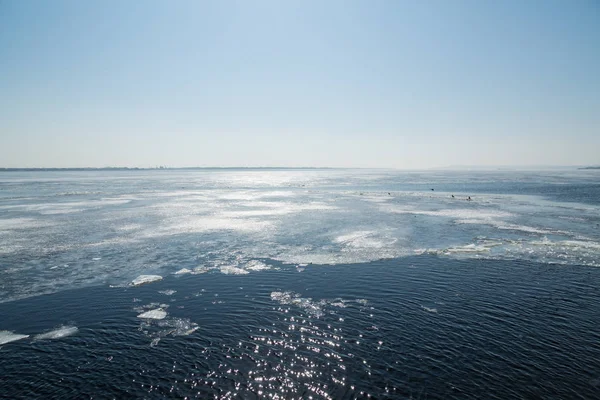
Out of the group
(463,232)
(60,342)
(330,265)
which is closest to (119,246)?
(60,342)

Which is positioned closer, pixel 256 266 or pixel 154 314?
pixel 154 314

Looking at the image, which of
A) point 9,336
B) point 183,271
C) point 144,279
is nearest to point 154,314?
point 144,279

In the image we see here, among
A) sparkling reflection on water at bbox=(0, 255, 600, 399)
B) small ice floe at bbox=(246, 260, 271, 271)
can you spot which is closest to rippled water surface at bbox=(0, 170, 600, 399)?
sparkling reflection on water at bbox=(0, 255, 600, 399)

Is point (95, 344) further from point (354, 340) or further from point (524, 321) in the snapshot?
point (524, 321)

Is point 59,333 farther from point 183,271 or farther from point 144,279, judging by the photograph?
point 183,271

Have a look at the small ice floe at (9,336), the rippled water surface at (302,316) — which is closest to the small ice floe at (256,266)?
the rippled water surface at (302,316)

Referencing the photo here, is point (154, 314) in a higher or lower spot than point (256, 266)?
lower
